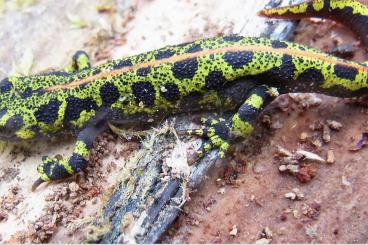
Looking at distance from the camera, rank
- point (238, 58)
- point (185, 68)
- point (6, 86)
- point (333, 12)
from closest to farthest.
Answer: point (238, 58)
point (185, 68)
point (6, 86)
point (333, 12)

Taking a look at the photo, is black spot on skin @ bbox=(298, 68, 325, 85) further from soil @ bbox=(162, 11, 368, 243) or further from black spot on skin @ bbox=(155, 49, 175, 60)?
black spot on skin @ bbox=(155, 49, 175, 60)

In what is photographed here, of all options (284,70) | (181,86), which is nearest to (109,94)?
(181,86)

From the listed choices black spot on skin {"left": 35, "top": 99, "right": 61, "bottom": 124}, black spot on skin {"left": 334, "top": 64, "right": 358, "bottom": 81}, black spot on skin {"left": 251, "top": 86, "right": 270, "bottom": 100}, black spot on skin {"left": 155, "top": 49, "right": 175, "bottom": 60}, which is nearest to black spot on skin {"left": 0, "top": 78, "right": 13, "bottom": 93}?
black spot on skin {"left": 35, "top": 99, "right": 61, "bottom": 124}

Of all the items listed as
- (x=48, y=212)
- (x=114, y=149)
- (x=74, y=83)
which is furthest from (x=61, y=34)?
(x=48, y=212)

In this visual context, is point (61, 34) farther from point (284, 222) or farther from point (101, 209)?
point (284, 222)

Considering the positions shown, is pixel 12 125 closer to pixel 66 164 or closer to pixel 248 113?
pixel 66 164

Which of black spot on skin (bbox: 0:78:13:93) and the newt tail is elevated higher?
the newt tail
